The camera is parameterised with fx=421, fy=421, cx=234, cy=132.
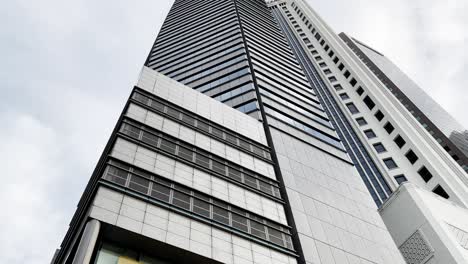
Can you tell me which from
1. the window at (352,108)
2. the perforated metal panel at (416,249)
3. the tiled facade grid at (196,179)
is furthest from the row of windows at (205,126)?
the window at (352,108)

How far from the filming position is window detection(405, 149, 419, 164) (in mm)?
57150

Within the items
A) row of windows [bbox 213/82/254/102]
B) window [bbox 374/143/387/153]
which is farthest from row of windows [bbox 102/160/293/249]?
window [bbox 374/143/387/153]

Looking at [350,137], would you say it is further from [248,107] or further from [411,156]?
[248,107]

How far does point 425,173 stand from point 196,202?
39128 millimetres

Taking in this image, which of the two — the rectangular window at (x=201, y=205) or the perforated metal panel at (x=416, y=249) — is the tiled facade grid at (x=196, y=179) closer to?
the rectangular window at (x=201, y=205)

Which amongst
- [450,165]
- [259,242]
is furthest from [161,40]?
[259,242]

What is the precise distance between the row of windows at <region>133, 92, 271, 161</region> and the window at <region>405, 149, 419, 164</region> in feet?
96.5

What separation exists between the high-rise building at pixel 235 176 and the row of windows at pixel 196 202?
8cm

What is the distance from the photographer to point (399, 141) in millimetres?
61656

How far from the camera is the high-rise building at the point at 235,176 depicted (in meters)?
22.5

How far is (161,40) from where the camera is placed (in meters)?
80.9

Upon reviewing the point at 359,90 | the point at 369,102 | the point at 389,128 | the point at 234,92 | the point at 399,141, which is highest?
the point at 359,90

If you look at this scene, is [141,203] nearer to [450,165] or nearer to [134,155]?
[134,155]

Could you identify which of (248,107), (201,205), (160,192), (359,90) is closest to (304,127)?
(248,107)
